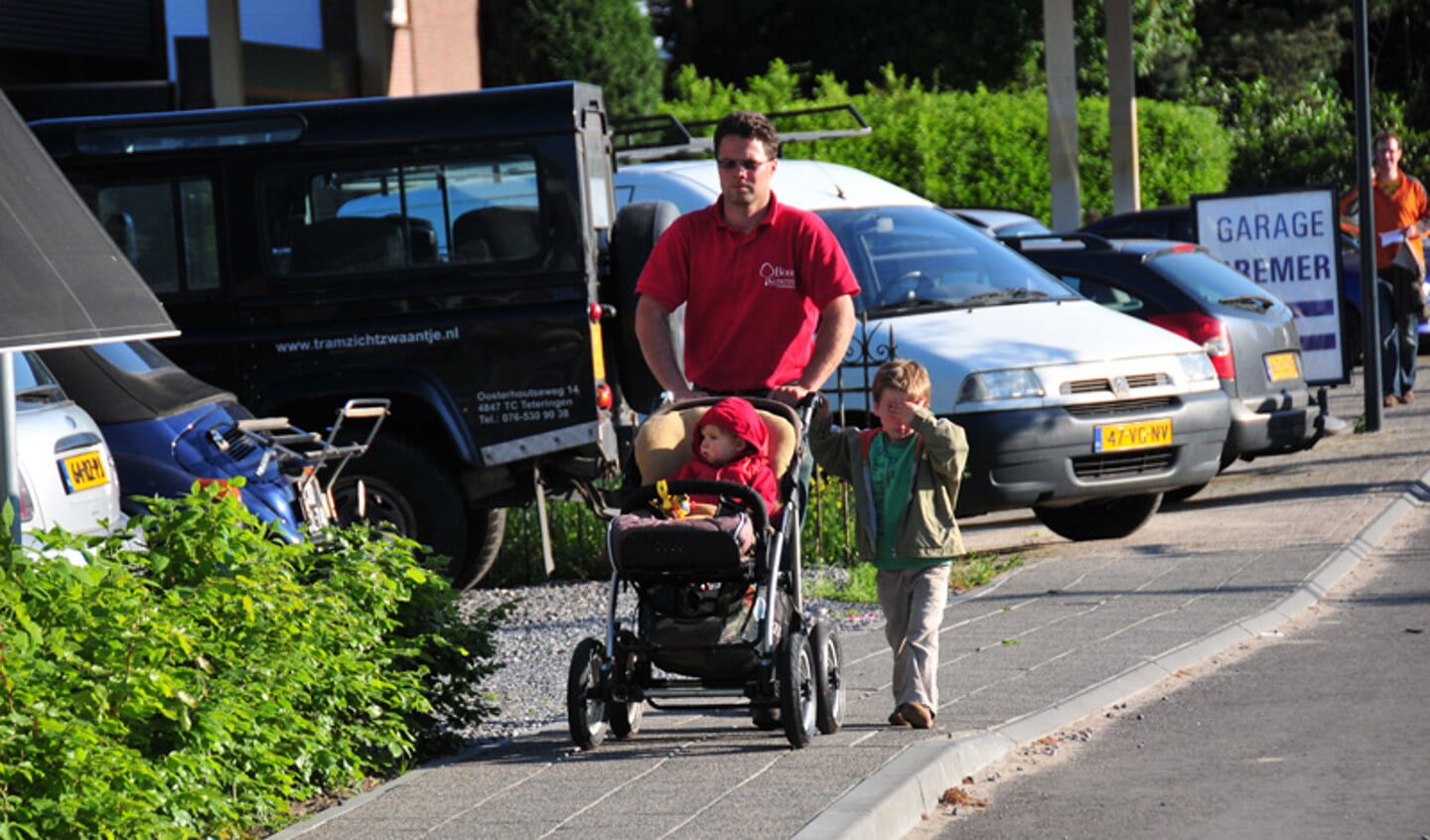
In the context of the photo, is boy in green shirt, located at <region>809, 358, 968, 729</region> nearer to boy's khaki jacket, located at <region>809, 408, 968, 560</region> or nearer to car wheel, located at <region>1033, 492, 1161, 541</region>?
boy's khaki jacket, located at <region>809, 408, 968, 560</region>

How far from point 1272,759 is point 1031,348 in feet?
15.3

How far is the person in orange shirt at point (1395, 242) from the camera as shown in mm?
17312

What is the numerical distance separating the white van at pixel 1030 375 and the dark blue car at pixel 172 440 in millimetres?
3087

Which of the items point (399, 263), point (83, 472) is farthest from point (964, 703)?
point (399, 263)

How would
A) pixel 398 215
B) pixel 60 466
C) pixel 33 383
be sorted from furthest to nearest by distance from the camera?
1. pixel 398 215
2. pixel 33 383
3. pixel 60 466

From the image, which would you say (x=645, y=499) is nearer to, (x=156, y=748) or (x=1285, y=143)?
(x=156, y=748)

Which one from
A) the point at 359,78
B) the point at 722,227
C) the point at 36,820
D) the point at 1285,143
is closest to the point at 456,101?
the point at 722,227

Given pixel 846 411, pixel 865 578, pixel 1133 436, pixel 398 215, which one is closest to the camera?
pixel 865 578

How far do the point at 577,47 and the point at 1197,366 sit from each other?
20.9 meters

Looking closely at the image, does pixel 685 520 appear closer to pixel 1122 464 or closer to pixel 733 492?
pixel 733 492

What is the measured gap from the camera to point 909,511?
7027mm

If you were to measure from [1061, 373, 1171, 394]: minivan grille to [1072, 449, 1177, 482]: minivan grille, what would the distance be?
34cm

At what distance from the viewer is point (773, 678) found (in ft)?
21.5

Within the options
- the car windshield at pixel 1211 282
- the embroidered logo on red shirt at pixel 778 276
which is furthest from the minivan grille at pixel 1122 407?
the embroidered logo on red shirt at pixel 778 276
